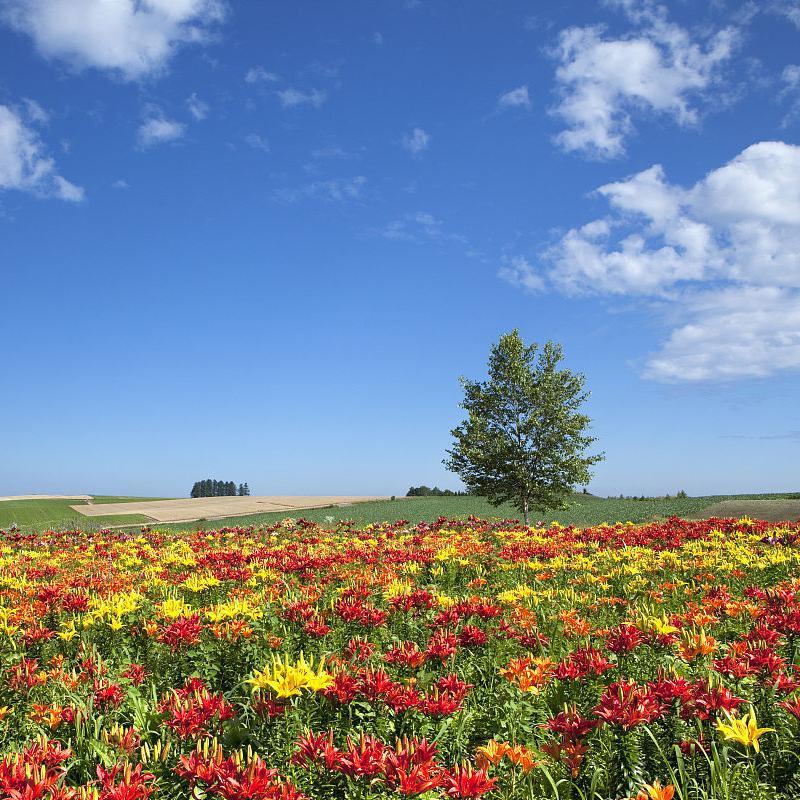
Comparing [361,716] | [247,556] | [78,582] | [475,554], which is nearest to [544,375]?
[475,554]

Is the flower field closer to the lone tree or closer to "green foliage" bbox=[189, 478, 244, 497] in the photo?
the lone tree

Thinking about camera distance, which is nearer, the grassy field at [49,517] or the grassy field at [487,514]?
the grassy field at [487,514]

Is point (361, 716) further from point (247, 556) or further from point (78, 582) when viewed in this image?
point (247, 556)

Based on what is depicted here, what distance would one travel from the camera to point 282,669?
2969mm

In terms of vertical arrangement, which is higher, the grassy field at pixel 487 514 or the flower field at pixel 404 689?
the flower field at pixel 404 689

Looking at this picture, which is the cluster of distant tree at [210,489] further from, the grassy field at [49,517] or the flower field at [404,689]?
the flower field at [404,689]

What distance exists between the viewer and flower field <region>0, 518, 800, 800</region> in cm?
248

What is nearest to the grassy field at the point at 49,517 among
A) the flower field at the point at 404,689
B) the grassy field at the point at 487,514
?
the grassy field at the point at 487,514

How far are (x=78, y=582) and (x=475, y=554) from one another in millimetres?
5628

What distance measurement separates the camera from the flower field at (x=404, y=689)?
248 centimetres

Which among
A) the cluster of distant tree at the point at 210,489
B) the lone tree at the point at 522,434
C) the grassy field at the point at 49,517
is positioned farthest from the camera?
the cluster of distant tree at the point at 210,489

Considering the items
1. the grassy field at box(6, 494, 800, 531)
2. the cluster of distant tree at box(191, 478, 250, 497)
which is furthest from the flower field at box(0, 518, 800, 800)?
the cluster of distant tree at box(191, 478, 250, 497)

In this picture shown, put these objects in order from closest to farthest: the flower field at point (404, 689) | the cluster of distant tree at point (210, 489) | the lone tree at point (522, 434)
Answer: the flower field at point (404, 689), the lone tree at point (522, 434), the cluster of distant tree at point (210, 489)

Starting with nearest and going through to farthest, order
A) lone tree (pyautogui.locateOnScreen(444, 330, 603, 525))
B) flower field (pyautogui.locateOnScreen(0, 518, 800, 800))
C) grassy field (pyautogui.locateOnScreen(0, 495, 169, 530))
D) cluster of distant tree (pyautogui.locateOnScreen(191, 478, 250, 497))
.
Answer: flower field (pyautogui.locateOnScreen(0, 518, 800, 800)) → lone tree (pyautogui.locateOnScreen(444, 330, 603, 525)) → grassy field (pyautogui.locateOnScreen(0, 495, 169, 530)) → cluster of distant tree (pyautogui.locateOnScreen(191, 478, 250, 497))
